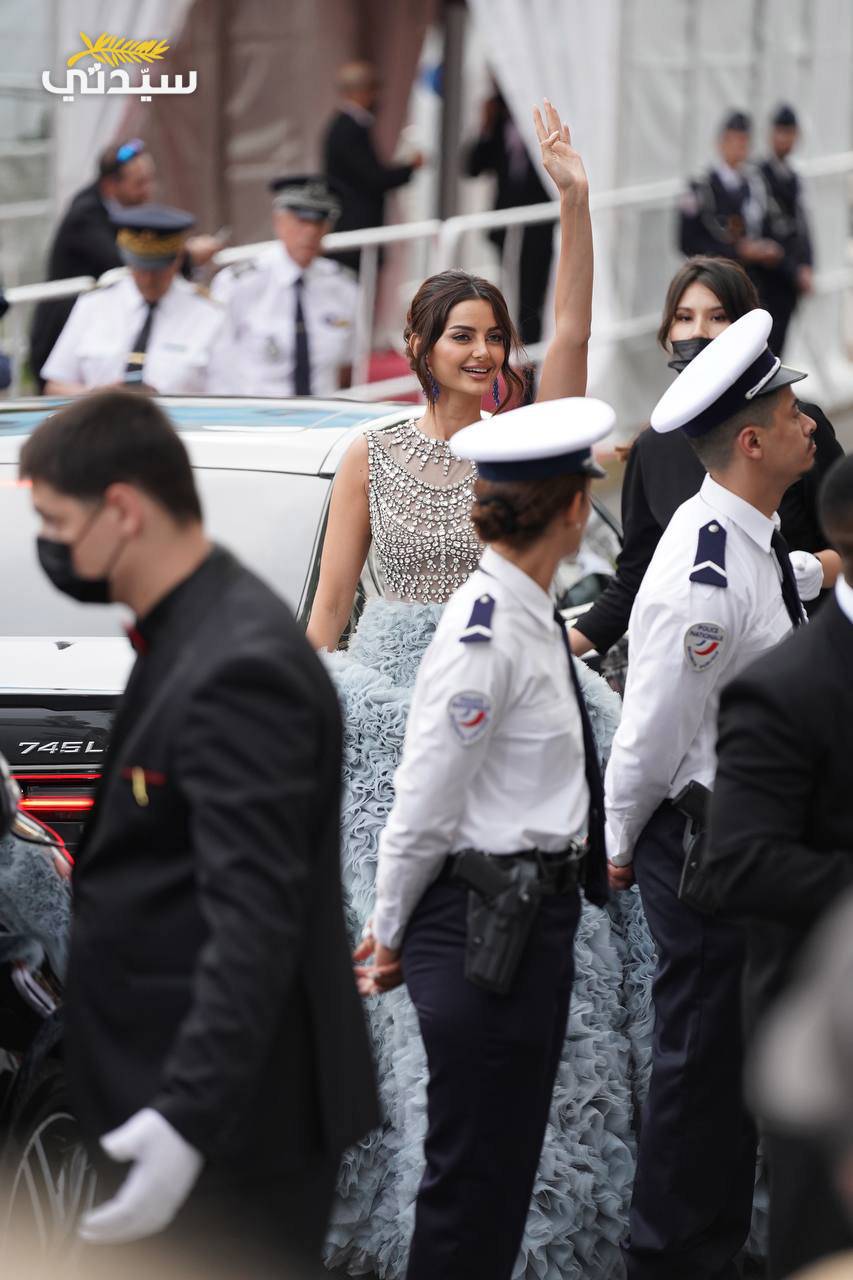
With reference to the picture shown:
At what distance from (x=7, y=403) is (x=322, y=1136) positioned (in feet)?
11.1

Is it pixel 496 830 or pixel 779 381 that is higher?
pixel 779 381

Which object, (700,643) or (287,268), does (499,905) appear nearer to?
(700,643)

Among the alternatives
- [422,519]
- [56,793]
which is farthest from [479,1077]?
[422,519]

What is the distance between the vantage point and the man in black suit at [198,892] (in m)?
2.39

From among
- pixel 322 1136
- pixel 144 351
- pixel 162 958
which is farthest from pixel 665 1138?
pixel 144 351

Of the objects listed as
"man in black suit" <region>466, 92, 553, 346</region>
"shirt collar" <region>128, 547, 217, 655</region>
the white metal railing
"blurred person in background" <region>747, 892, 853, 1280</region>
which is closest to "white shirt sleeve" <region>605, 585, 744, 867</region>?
"shirt collar" <region>128, 547, 217, 655</region>

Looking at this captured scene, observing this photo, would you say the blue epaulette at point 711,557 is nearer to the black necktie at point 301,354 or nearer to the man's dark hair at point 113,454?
the man's dark hair at point 113,454

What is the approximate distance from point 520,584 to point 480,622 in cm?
11

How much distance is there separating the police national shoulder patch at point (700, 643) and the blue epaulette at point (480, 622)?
0.56m

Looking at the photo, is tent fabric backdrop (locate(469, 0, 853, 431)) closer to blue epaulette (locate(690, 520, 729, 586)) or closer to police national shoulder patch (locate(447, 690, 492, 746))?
blue epaulette (locate(690, 520, 729, 586))

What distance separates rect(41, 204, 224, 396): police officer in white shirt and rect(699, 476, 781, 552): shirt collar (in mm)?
4234

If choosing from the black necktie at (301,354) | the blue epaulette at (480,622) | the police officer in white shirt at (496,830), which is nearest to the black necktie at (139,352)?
Result: the black necktie at (301,354)

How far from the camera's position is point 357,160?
41.9 ft

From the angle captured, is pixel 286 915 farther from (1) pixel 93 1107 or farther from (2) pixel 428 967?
(2) pixel 428 967
